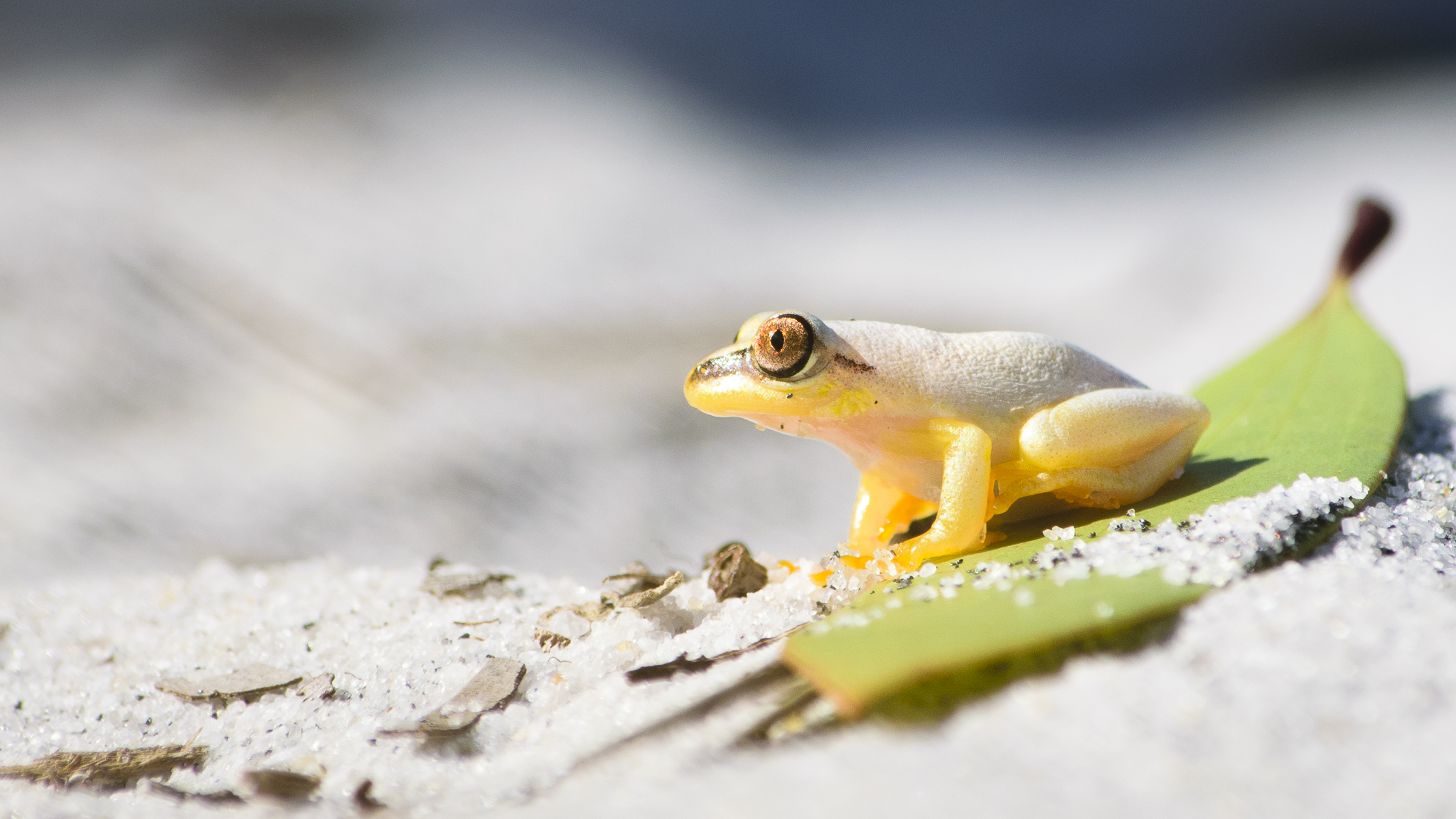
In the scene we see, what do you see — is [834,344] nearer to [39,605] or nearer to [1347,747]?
[1347,747]

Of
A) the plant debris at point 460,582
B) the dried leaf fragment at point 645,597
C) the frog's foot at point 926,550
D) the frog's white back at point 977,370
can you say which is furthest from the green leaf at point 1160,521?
the plant debris at point 460,582

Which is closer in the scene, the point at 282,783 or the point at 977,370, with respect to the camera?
the point at 282,783

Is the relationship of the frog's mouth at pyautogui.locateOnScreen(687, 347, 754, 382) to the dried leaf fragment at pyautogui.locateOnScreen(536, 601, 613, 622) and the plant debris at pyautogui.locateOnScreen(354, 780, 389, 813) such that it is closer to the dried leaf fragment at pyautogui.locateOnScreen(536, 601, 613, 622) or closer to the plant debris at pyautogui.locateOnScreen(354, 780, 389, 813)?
the dried leaf fragment at pyautogui.locateOnScreen(536, 601, 613, 622)

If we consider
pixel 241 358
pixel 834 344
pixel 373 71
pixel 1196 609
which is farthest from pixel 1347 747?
pixel 373 71

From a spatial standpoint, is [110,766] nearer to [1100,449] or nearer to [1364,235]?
[1100,449]

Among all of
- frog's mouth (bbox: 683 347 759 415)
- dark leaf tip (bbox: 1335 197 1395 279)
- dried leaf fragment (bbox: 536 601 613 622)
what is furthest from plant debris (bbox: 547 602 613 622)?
dark leaf tip (bbox: 1335 197 1395 279)

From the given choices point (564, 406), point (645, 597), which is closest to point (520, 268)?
point (564, 406)

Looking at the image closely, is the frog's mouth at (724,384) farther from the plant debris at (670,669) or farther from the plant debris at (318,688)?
the plant debris at (318,688)
